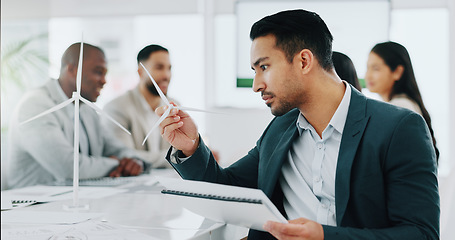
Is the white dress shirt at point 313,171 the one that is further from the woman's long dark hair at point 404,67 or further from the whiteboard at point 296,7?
the whiteboard at point 296,7

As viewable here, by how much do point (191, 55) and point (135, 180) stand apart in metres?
3.05

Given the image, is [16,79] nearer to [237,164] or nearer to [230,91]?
[230,91]

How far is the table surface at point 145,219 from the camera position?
4.82 ft

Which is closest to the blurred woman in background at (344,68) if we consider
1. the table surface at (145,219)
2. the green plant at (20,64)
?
the table surface at (145,219)

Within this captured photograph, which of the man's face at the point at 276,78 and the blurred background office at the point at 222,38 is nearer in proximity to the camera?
the man's face at the point at 276,78

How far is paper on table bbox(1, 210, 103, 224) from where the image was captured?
1.61m

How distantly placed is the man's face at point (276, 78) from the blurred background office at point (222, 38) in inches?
140

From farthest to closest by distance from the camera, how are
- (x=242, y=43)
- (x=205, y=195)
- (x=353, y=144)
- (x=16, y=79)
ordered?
(x=242, y=43), (x=16, y=79), (x=353, y=144), (x=205, y=195)

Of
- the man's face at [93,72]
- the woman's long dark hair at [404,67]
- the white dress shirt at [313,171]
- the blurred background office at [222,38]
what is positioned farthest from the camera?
the blurred background office at [222,38]

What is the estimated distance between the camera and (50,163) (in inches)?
114

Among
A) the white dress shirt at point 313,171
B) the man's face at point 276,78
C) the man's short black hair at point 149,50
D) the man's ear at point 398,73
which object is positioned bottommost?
the white dress shirt at point 313,171

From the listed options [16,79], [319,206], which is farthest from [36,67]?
[319,206]

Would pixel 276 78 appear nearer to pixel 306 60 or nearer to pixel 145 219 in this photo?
pixel 306 60

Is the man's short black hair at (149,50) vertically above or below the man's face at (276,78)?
below
